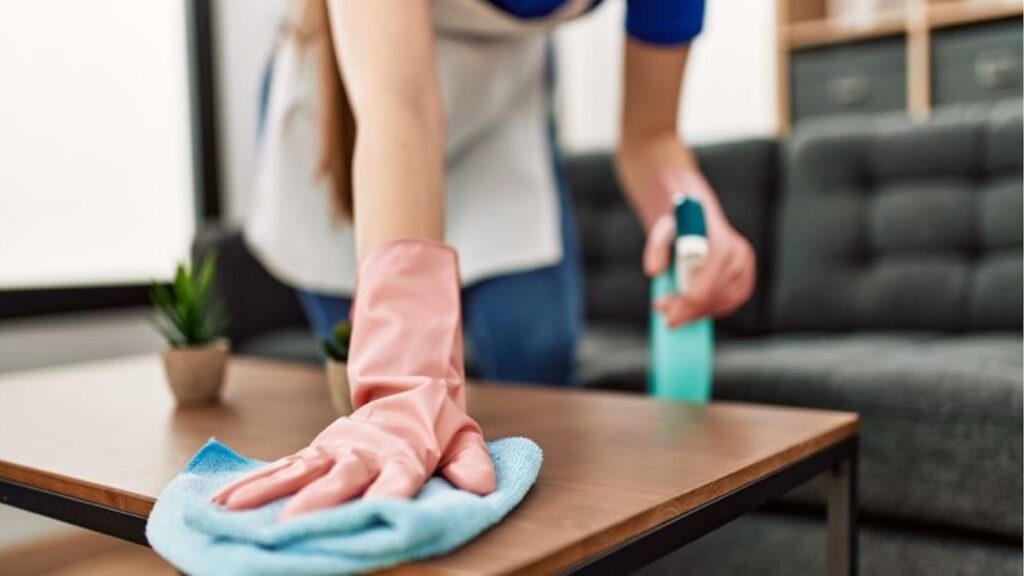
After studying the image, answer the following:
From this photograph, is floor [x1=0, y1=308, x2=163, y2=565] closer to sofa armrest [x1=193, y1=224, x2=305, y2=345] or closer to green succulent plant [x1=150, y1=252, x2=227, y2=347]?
sofa armrest [x1=193, y1=224, x2=305, y2=345]

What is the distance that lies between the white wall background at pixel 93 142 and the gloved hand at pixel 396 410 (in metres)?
Answer: 1.98

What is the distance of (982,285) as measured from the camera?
5.70 feet

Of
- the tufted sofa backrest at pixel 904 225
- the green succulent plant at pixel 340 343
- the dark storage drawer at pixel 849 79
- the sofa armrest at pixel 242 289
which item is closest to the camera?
the green succulent plant at pixel 340 343

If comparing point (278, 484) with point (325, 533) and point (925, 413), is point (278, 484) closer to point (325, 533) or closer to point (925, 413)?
point (325, 533)

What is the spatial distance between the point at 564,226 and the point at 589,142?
1.83m

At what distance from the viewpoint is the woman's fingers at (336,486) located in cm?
55

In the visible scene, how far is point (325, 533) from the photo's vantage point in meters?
0.52

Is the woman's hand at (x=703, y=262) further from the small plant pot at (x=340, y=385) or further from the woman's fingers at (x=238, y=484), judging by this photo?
the woman's fingers at (x=238, y=484)

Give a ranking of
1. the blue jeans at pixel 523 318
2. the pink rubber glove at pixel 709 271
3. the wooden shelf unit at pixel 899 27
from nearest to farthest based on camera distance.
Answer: the pink rubber glove at pixel 709 271 → the blue jeans at pixel 523 318 → the wooden shelf unit at pixel 899 27

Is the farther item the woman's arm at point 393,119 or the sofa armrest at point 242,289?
the sofa armrest at point 242,289

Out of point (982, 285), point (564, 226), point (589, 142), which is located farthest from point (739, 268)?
point (589, 142)

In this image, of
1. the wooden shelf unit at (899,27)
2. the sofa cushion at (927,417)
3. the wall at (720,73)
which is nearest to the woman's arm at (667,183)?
the sofa cushion at (927,417)

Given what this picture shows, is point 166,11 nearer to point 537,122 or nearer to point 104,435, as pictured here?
point 537,122

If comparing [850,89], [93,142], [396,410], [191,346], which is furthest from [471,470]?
[850,89]
